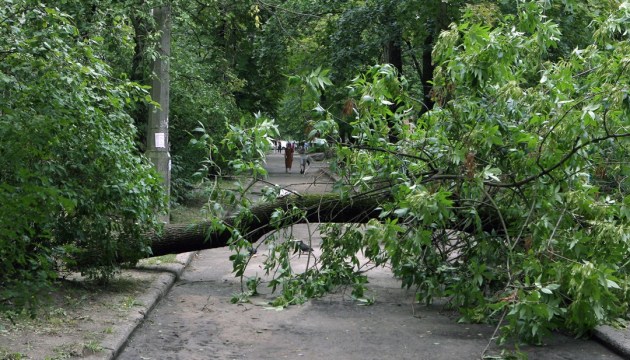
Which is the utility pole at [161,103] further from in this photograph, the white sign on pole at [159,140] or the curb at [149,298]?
the curb at [149,298]

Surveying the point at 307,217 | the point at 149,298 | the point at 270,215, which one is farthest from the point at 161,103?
the point at 149,298

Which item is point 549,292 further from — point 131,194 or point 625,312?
point 131,194

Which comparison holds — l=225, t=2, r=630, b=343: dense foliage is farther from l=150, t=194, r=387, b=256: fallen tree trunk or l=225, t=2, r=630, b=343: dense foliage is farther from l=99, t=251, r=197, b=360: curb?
l=99, t=251, r=197, b=360: curb

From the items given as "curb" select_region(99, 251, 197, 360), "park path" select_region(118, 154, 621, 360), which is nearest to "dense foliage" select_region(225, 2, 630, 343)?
"park path" select_region(118, 154, 621, 360)

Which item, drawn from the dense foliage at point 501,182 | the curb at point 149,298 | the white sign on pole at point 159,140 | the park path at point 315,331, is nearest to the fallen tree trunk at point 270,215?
the dense foliage at point 501,182

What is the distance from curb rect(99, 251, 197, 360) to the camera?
7973 mm

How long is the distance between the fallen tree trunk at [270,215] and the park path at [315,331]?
32cm

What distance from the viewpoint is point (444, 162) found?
10211mm

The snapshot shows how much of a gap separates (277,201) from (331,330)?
2.37 m

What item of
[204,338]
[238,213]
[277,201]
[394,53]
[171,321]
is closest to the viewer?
[204,338]

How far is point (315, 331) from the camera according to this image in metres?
9.55

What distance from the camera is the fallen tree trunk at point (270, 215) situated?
11.0 meters

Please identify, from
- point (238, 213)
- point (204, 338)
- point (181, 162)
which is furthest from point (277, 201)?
point (181, 162)

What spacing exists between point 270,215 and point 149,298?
6.13 feet
